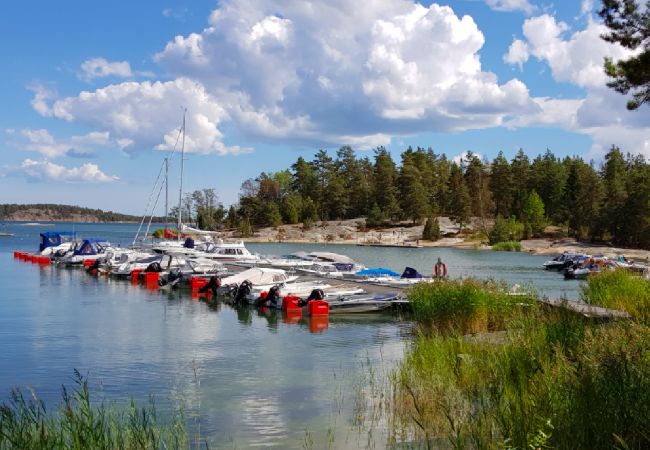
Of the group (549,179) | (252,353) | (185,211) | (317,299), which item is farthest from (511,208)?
(252,353)

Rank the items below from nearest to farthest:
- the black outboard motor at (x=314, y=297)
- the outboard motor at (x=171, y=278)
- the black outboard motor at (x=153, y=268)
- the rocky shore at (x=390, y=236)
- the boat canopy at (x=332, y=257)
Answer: the black outboard motor at (x=314, y=297) < the outboard motor at (x=171, y=278) < the black outboard motor at (x=153, y=268) < the boat canopy at (x=332, y=257) < the rocky shore at (x=390, y=236)

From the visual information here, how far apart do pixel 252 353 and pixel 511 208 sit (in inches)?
4386

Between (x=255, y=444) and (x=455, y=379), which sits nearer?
(x=255, y=444)

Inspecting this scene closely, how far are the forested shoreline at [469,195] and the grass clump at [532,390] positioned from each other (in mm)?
85980

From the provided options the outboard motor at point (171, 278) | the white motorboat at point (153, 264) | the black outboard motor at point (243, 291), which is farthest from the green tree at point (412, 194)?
the black outboard motor at point (243, 291)

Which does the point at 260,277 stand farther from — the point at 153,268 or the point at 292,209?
the point at 292,209

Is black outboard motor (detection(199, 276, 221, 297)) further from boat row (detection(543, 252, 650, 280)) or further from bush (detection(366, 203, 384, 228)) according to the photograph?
bush (detection(366, 203, 384, 228))

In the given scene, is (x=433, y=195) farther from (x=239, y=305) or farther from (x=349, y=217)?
(x=239, y=305)

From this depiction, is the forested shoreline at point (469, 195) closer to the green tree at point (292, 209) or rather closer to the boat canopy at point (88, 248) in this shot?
the green tree at point (292, 209)

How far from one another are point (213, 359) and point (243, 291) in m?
14.5

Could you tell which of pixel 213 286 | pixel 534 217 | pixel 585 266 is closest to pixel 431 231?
pixel 534 217

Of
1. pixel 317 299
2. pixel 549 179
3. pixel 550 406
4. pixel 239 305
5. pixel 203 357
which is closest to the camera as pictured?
pixel 550 406

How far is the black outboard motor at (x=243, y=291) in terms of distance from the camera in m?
35.4

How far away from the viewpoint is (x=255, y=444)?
1193cm
